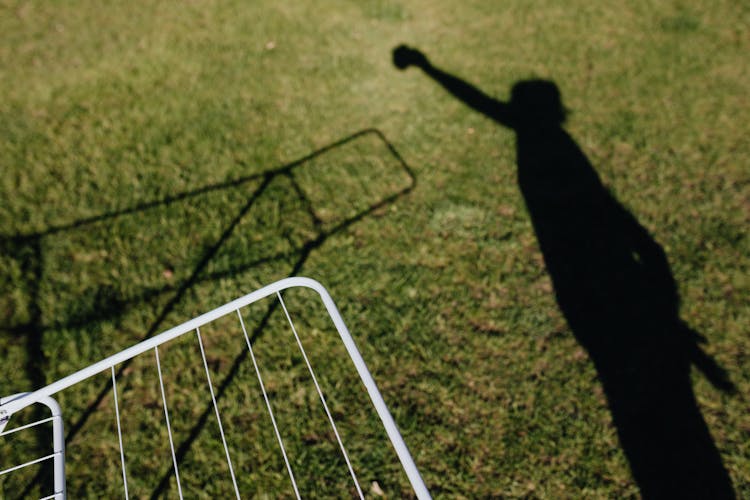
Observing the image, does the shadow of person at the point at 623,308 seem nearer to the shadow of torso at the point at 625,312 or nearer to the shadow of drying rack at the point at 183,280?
the shadow of torso at the point at 625,312

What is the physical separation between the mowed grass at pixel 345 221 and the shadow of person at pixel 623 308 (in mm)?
123

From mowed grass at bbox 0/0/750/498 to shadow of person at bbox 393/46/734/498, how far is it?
12cm

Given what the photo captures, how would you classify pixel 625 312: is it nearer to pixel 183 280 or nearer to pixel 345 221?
pixel 345 221

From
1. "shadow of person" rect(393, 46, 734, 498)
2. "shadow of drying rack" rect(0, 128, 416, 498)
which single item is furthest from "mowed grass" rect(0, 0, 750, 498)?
"shadow of person" rect(393, 46, 734, 498)

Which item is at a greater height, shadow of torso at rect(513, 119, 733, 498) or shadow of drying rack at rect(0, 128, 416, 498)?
shadow of drying rack at rect(0, 128, 416, 498)

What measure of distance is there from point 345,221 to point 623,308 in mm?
2431

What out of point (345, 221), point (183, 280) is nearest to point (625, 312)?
point (345, 221)

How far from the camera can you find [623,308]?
342 cm

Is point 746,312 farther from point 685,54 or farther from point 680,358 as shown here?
point 685,54

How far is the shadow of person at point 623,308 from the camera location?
9.06 feet

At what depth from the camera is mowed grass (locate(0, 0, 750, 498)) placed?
2775mm

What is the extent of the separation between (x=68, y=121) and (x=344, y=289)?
12.0 ft

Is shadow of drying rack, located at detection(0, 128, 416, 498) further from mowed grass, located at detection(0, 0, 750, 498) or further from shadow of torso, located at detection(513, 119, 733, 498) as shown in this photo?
shadow of torso, located at detection(513, 119, 733, 498)

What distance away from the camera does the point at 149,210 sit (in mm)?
3814
